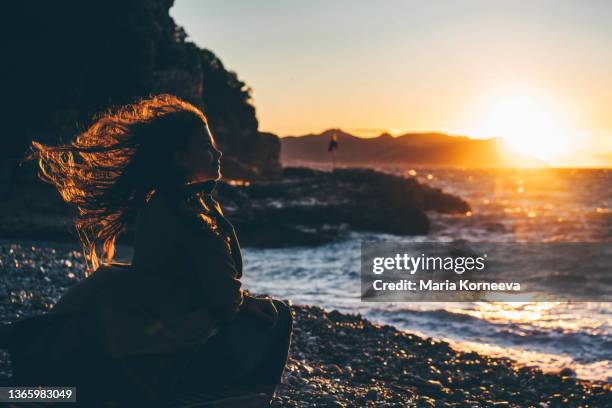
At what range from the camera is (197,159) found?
143 inches

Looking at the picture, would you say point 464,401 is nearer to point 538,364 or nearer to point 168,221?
point 538,364

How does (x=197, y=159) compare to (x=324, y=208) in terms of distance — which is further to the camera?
(x=324, y=208)

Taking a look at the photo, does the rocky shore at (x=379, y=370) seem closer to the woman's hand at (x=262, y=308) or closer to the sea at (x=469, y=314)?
the sea at (x=469, y=314)

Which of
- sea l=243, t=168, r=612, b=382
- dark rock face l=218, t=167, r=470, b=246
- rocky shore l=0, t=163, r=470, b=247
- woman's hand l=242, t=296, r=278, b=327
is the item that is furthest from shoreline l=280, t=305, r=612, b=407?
dark rock face l=218, t=167, r=470, b=246

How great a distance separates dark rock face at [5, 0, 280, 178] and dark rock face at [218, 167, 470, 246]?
6606 mm

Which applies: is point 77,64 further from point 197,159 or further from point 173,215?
point 173,215

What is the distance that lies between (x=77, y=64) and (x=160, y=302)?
22.0 metres

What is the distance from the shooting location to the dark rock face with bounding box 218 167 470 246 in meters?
26.3

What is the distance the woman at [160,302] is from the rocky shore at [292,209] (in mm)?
14560

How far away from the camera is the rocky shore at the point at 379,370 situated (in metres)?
6.41

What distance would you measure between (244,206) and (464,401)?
23.2 metres

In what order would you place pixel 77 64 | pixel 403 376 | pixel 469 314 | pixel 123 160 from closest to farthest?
pixel 123 160 → pixel 403 376 → pixel 469 314 → pixel 77 64

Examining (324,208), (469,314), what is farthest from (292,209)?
(469,314)

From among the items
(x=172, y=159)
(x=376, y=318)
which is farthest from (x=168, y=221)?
(x=376, y=318)
